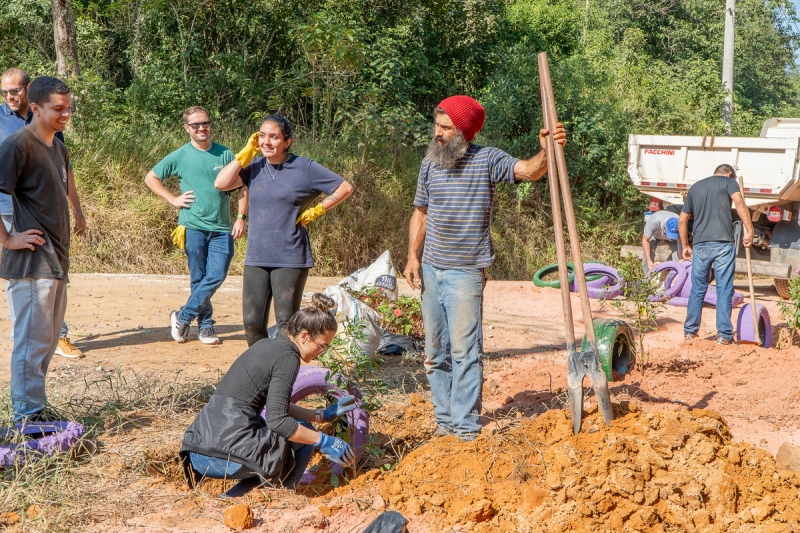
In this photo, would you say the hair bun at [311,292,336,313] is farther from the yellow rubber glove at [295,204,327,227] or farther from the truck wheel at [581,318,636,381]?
the truck wheel at [581,318,636,381]

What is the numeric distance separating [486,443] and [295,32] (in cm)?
1125

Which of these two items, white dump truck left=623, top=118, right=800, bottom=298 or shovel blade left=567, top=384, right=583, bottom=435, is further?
white dump truck left=623, top=118, right=800, bottom=298

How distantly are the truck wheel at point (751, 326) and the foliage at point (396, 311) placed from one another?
301 centimetres

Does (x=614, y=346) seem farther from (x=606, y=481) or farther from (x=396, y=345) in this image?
(x=606, y=481)

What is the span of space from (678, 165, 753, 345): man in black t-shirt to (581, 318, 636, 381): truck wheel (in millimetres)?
1436

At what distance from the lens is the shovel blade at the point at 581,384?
414cm

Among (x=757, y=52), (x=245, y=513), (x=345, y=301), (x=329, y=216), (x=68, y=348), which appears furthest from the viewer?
(x=757, y=52)

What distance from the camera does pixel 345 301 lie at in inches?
269

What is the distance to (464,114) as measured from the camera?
448 cm

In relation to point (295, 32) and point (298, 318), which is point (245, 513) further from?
point (295, 32)

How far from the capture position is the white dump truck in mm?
10758

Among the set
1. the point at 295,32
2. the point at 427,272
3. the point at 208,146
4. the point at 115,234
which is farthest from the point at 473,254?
the point at 295,32

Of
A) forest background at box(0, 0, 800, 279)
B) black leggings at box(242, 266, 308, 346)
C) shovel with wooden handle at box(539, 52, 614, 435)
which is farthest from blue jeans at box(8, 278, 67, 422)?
forest background at box(0, 0, 800, 279)

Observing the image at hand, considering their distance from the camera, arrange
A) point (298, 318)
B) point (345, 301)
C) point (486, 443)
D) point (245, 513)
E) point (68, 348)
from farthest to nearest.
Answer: point (345, 301), point (68, 348), point (486, 443), point (298, 318), point (245, 513)
